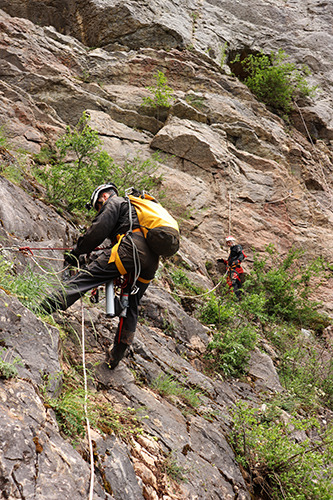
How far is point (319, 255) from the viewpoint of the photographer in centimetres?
1121

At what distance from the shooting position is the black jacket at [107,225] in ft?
13.3

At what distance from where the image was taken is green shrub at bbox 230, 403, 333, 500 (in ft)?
12.1

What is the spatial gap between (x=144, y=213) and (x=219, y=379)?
10.2ft

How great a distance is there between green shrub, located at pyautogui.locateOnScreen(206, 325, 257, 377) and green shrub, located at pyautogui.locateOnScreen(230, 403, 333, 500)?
1.69 metres

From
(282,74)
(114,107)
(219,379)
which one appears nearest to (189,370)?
(219,379)

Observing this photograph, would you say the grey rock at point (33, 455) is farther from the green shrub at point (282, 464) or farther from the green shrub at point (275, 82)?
the green shrub at point (275, 82)

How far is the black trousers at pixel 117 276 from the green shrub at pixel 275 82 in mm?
13701

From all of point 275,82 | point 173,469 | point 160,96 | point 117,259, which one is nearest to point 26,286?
point 117,259

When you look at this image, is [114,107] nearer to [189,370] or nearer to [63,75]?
[63,75]

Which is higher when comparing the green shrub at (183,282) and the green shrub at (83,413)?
the green shrub at (83,413)

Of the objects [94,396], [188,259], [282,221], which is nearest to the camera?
[94,396]

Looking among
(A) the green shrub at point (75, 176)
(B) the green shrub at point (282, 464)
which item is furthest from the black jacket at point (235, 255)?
(B) the green shrub at point (282, 464)

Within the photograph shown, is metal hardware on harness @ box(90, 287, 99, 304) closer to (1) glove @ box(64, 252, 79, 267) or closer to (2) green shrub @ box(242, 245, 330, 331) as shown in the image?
(1) glove @ box(64, 252, 79, 267)

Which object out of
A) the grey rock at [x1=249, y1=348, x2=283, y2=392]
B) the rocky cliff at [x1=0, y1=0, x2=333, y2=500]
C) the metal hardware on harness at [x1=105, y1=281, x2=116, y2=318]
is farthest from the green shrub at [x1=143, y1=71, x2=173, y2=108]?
the metal hardware on harness at [x1=105, y1=281, x2=116, y2=318]
